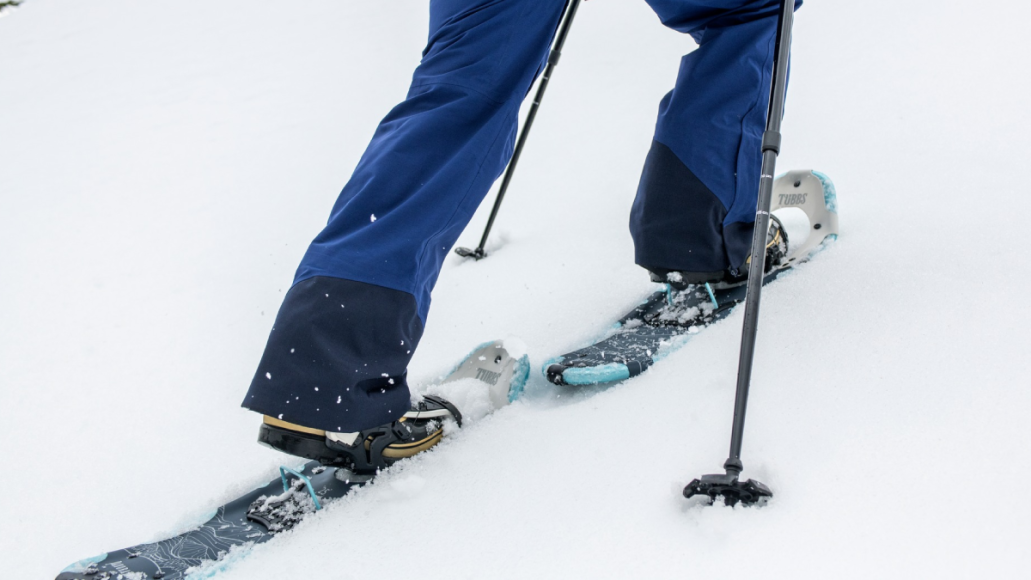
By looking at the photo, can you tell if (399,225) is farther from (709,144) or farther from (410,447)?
(709,144)

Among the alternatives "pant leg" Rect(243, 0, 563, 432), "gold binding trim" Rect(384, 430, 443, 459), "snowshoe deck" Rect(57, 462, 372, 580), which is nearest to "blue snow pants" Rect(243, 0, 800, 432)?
"pant leg" Rect(243, 0, 563, 432)

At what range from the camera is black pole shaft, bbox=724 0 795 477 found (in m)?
0.95

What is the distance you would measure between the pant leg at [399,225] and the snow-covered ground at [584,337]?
0.22 meters

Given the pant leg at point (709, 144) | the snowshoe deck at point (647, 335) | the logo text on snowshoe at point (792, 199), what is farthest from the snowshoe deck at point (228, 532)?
the logo text on snowshoe at point (792, 199)

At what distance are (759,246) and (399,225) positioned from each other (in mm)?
579

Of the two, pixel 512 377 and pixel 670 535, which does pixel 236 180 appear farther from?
pixel 670 535

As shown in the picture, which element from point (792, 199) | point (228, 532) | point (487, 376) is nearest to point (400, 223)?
point (487, 376)

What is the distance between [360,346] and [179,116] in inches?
139

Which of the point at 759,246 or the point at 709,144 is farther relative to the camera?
the point at 709,144

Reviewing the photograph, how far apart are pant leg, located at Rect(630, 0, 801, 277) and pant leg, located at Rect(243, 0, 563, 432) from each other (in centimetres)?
46

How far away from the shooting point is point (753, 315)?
101 cm

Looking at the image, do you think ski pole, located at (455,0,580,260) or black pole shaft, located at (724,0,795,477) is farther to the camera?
ski pole, located at (455,0,580,260)

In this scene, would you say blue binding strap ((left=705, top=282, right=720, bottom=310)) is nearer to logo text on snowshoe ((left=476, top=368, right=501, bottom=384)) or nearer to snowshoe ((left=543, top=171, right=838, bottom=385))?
snowshoe ((left=543, top=171, right=838, bottom=385))

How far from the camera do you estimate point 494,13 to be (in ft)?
Result: 3.70
